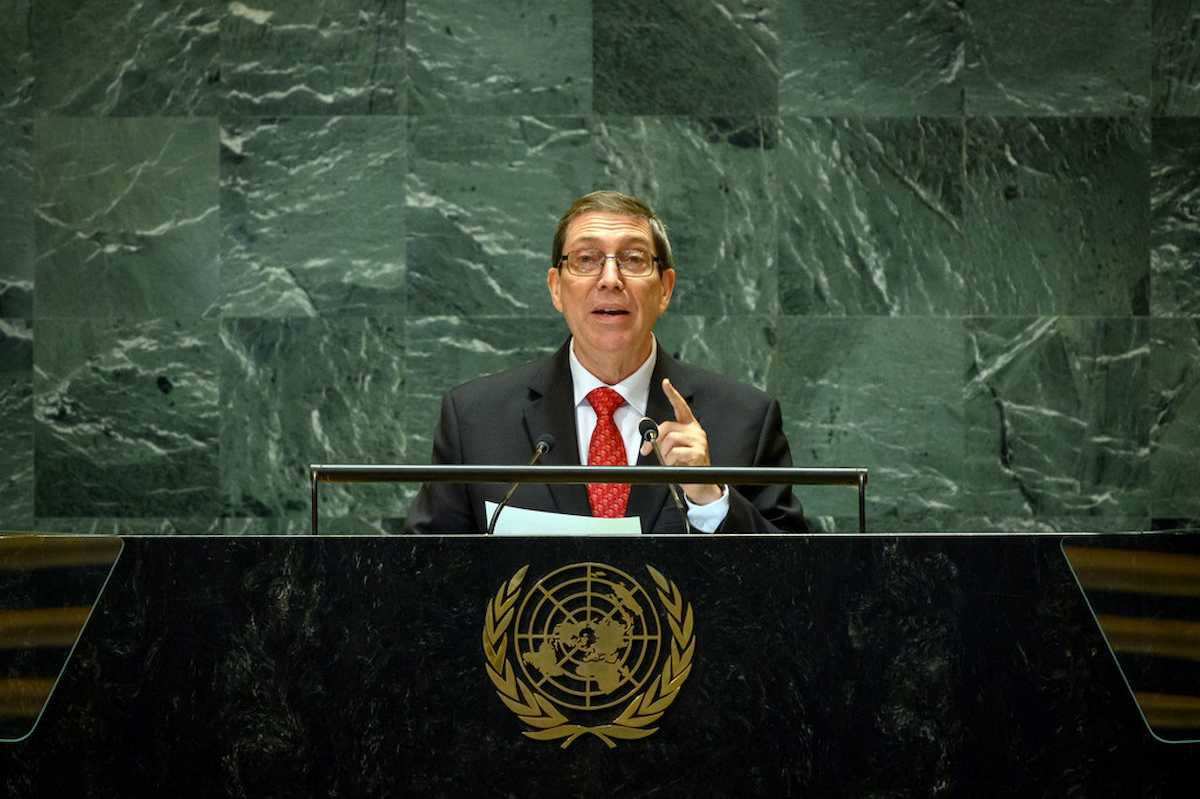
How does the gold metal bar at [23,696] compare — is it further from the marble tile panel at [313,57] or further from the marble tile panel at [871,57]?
the marble tile panel at [871,57]

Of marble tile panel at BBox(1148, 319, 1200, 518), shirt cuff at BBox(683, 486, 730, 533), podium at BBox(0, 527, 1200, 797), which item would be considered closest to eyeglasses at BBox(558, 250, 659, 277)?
shirt cuff at BBox(683, 486, 730, 533)

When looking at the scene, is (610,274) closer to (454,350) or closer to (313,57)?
(454,350)

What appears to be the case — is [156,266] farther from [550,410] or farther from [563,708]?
[563,708]

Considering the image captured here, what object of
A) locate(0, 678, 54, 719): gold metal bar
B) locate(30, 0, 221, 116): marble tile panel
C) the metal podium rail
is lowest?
locate(0, 678, 54, 719): gold metal bar

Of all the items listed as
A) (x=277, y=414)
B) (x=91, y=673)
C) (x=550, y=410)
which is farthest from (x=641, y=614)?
(x=277, y=414)

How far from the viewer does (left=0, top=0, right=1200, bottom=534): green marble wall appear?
4.35 m

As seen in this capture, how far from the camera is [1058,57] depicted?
14.3 feet

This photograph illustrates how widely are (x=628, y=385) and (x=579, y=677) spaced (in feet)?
4.39

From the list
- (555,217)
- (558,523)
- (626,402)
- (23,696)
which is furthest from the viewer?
(555,217)

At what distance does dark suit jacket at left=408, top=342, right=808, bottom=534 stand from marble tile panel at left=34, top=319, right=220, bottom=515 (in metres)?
1.63

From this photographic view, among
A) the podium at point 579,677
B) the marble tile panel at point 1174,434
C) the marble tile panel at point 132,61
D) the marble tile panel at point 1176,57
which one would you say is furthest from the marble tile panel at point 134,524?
the marble tile panel at point 1176,57

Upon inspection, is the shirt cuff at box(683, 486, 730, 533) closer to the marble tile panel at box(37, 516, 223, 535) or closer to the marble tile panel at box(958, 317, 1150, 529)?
the marble tile panel at box(958, 317, 1150, 529)

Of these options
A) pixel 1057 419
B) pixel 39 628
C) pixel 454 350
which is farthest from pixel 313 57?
pixel 39 628

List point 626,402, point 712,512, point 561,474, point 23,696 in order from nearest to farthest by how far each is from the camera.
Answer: point 23,696 → point 561,474 → point 712,512 → point 626,402
